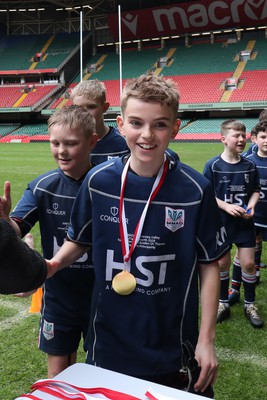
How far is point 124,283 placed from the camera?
174 cm

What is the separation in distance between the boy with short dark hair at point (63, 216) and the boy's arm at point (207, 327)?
0.74 metres

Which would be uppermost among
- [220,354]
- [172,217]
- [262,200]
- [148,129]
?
[148,129]

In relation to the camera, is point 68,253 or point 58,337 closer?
point 68,253

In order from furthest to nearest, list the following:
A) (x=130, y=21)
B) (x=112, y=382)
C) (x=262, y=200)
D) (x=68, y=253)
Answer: (x=130, y=21) < (x=262, y=200) < (x=68, y=253) < (x=112, y=382)

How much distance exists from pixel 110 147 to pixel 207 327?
172 cm

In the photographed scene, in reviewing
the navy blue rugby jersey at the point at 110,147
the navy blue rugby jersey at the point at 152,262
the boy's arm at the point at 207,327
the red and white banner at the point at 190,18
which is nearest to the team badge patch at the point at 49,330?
the navy blue rugby jersey at the point at 152,262

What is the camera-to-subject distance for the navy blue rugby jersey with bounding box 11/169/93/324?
2.30 meters

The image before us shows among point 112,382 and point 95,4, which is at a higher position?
point 112,382

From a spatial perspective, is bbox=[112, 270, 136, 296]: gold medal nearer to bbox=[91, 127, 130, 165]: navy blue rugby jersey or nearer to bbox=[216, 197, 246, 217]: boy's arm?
bbox=[91, 127, 130, 165]: navy blue rugby jersey

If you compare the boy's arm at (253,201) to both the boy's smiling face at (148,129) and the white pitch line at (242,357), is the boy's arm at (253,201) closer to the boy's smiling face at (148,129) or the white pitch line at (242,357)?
the white pitch line at (242,357)

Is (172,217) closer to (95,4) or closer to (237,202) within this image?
(237,202)

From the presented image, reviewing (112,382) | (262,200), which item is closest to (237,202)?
(262,200)

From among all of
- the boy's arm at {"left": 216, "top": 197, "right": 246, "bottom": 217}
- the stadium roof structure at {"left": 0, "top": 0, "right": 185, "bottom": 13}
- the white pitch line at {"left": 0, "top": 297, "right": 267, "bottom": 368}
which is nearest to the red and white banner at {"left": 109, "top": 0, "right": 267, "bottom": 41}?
the stadium roof structure at {"left": 0, "top": 0, "right": 185, "bottom": 13}

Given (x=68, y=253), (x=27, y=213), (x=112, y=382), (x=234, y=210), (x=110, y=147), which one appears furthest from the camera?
(x=234, y=210)
